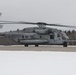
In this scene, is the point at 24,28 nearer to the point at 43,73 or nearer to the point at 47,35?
the point at 47,35

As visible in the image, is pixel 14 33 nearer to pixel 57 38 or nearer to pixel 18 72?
pixel 57 38

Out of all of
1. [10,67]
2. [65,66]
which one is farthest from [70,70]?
[10,67]

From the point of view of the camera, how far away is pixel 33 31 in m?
21.9

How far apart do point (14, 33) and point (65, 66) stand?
16.7 meters

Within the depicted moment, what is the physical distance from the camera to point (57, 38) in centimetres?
2169

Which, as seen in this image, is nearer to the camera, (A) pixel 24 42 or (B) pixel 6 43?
(A) pixel 24 42

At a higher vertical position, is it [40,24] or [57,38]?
[40,24]

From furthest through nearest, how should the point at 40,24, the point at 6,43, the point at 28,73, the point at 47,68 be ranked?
the point at 6,43
the point at 40,24
the point at 47,68
the point at 28,73

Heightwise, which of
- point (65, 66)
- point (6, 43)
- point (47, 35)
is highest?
point (65, 66)

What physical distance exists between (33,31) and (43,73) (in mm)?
17157

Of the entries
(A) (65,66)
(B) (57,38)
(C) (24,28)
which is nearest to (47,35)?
(B) (57,38)

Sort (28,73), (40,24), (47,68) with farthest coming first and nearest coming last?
(40,24) → (47,68) → (28,73)

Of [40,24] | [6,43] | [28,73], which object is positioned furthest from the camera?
[6,43]

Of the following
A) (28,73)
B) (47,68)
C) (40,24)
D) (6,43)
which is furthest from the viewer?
(6,43)
